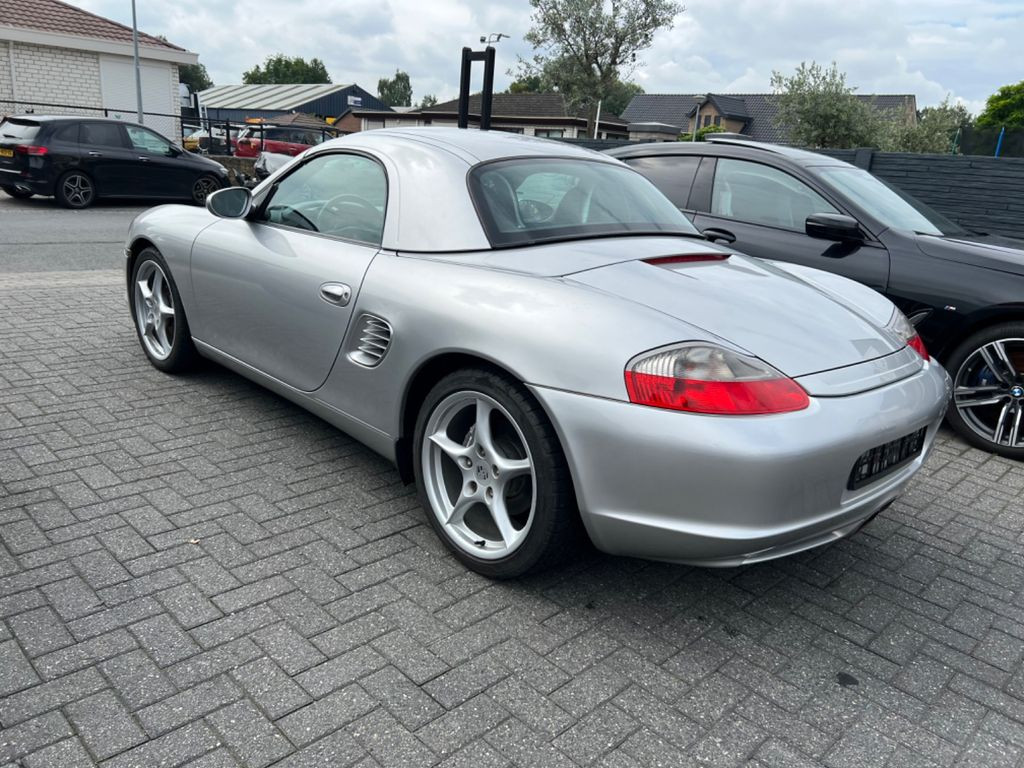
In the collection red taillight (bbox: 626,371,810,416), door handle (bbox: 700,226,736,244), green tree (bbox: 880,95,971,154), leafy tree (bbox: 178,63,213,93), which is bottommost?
red taillight (bbox: 626,371,810,416)

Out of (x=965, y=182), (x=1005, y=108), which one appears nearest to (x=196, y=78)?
(x=1005, y=108)

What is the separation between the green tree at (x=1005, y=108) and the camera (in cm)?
5741

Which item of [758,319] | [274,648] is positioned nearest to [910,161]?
[758,319]

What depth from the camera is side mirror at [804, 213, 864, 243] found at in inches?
185

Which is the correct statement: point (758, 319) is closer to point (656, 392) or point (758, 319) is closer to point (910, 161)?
point (656, 392)

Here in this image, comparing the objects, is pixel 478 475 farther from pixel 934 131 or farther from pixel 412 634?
pixel 934 131

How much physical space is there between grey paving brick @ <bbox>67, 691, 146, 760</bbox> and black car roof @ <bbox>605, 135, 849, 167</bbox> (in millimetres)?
4906

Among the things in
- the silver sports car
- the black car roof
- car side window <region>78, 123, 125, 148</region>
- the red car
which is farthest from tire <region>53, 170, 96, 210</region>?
the silver sports car

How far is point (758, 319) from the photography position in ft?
8.38

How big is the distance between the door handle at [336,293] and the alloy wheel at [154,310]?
1.68 metres

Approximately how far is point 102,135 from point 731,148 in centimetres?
1272

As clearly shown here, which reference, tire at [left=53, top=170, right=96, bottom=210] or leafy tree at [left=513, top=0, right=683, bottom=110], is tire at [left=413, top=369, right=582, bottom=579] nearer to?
tire at [left=53, top=170, right=96, bottom=210]

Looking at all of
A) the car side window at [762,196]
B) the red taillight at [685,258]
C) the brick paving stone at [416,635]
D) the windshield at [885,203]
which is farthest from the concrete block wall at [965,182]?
the red taillight at [685,258]

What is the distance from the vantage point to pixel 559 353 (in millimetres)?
2387
